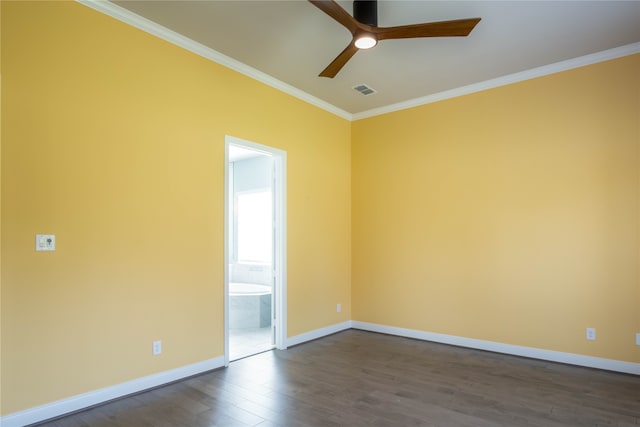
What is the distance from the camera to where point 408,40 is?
3.38 m

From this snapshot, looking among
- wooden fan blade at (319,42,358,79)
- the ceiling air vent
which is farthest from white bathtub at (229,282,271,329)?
wooden fan blade at (319,42,358,79)

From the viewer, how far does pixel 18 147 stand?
8.14 ft

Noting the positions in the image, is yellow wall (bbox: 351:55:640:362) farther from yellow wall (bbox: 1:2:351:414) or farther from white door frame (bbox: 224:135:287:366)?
yellow wall (bbox: 1:2:351:414)

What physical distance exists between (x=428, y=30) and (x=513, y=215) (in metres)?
2.45

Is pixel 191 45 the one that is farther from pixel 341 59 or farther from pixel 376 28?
pixel 376 28

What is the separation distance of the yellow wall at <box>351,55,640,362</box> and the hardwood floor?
601mm

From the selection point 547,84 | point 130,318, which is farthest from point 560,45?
point 130,318

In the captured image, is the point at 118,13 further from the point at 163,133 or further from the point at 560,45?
the point at 560,45

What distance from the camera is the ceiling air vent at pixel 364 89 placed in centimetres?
445

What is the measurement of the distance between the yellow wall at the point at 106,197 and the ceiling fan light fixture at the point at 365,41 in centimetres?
165

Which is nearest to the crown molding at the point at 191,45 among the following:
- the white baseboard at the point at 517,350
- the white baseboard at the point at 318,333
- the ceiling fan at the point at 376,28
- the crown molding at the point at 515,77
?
the crown molding at the point at 515,77

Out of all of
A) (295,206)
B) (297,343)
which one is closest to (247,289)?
(297,343)

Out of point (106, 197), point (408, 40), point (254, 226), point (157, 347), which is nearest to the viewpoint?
point (106, 197)

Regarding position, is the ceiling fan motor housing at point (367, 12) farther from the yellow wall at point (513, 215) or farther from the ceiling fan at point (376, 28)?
the yellow wall at point (513, 215)
